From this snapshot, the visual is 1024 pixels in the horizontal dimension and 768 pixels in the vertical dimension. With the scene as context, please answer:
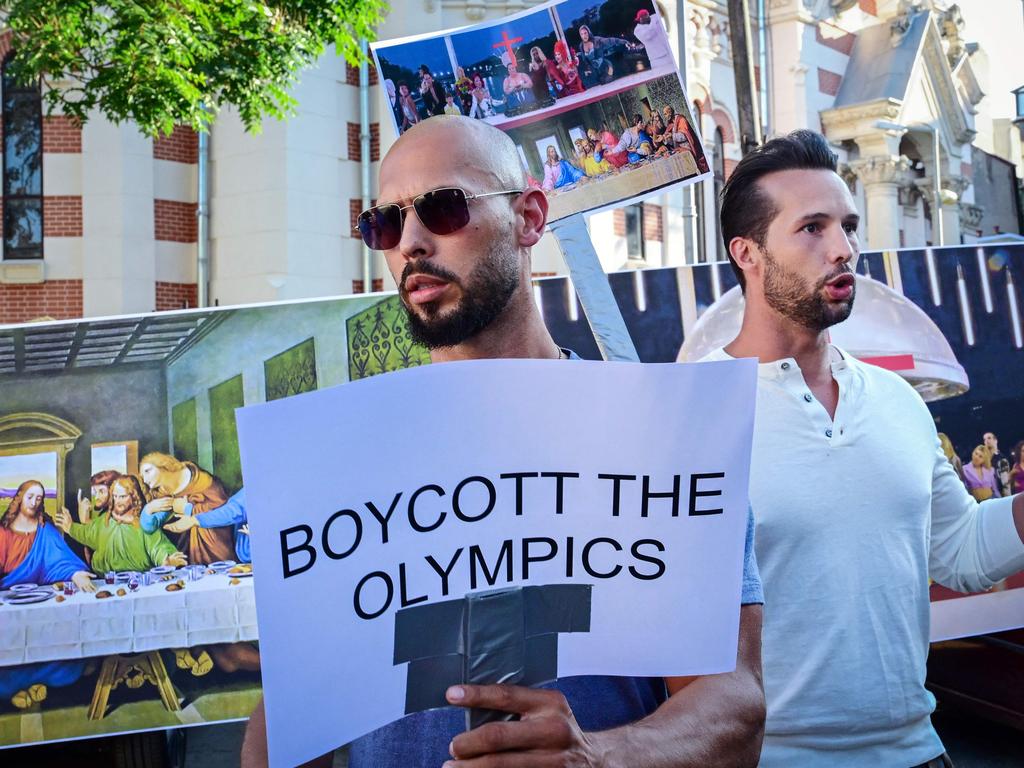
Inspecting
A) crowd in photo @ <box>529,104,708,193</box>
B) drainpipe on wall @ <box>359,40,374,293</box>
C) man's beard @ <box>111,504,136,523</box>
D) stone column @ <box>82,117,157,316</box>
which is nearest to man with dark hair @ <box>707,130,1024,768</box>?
crowd in photo @ <box>529,104,708,193</box>

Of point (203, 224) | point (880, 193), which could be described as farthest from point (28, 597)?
point (880, 193)

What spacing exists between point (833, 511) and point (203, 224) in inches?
501

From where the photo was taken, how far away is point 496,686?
131 cm

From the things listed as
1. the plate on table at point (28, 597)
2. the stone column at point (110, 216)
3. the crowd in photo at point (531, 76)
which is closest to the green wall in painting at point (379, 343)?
the plate on table at point (28, 597)

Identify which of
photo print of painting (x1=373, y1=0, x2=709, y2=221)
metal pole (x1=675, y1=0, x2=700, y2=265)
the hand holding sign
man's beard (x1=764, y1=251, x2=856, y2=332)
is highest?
metal pole (x1=675, y1=0, x2=700, y2=265)

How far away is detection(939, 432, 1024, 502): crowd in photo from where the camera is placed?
5.20 m

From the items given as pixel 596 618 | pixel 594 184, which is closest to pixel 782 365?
pixel 594 184

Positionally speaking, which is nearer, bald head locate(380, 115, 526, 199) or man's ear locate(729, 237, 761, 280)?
bald head locate(380, 115, 526, 199)

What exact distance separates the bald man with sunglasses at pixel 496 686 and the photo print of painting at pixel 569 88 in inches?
31.7

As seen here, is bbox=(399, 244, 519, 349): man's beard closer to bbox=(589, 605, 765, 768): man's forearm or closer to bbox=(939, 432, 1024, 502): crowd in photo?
bbox=(589, 605, 765, 768): man's forearm

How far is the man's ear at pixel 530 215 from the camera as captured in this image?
1927 millimetres

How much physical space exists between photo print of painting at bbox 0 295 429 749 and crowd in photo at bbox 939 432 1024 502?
3225 millimetres

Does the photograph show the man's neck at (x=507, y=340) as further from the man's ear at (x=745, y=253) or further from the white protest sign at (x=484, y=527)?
the man's ear at (x=745, y=253)

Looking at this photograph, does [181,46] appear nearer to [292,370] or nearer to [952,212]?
[292,370]
